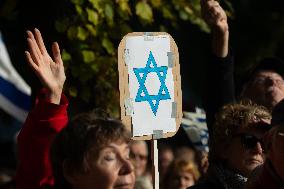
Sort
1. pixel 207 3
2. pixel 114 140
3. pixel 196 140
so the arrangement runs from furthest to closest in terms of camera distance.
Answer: pixel 196 140, pixel 207 3, pixel 114 140

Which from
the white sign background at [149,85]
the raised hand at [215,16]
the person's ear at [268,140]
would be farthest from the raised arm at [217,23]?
the person's ear at [268,140]

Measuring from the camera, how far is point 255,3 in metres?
14.8

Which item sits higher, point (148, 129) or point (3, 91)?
point (3, 91)

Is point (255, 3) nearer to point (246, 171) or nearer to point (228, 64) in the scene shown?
point (228, 64)

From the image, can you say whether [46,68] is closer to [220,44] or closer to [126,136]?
[126,136]

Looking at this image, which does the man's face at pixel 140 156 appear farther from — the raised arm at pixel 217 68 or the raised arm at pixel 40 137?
the raised arm at pixel 40 137

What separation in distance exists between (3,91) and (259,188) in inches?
181

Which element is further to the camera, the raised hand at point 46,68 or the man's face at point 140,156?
the man's face at point 140,156

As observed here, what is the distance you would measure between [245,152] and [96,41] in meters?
2.03

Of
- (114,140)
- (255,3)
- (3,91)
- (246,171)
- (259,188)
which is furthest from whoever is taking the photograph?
(255,3)

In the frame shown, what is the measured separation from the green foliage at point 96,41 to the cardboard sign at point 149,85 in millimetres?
1302

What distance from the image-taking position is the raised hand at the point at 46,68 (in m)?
4.86

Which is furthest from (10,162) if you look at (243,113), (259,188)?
(259,188)

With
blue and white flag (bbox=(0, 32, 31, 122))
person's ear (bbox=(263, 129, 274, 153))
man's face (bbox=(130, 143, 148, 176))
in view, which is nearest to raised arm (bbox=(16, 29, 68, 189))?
person's ear (bbox=(263, 129, 274, 153))
